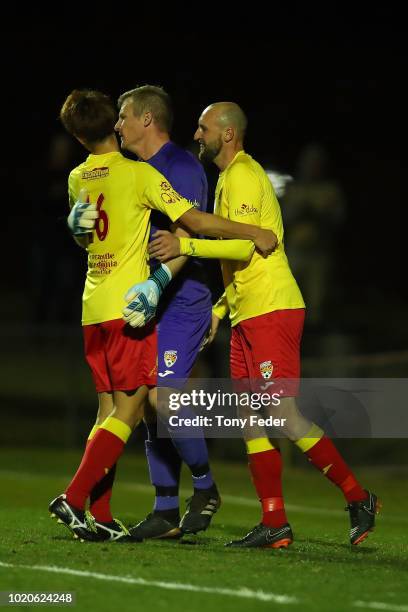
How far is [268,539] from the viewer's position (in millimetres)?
7438

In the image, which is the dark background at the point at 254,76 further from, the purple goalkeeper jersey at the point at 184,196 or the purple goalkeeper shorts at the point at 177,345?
the purple goalkeeper shorts at the point at 177,345

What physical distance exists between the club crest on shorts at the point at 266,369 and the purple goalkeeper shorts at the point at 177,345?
44cm

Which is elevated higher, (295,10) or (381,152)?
(295,10)

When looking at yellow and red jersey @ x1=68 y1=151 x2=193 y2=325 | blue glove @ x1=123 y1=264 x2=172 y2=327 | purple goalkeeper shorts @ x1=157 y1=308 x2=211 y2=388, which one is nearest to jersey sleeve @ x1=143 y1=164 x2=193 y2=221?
yellow and red jersey @ x1=68 y1=151 x2=193 y2=325

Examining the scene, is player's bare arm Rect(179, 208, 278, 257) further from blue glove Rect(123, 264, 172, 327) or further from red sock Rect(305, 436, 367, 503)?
red sock Rect(305, 436, 367, 503)

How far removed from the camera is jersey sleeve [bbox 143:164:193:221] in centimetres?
729

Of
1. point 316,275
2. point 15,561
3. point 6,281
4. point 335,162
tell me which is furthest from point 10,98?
point 15,561

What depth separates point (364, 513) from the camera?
294 inches

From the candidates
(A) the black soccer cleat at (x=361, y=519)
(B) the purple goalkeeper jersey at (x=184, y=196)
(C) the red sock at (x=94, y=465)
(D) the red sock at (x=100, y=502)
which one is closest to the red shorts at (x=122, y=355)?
(C) the red sock at (x=94, y=465)

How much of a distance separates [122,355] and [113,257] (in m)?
0.51

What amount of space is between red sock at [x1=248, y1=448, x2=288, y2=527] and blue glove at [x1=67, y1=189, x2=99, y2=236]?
1.50 metres

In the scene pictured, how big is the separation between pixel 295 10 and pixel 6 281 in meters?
6.32

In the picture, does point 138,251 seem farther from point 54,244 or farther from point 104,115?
point 54,244

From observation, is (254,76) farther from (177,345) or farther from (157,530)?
(157,530)
